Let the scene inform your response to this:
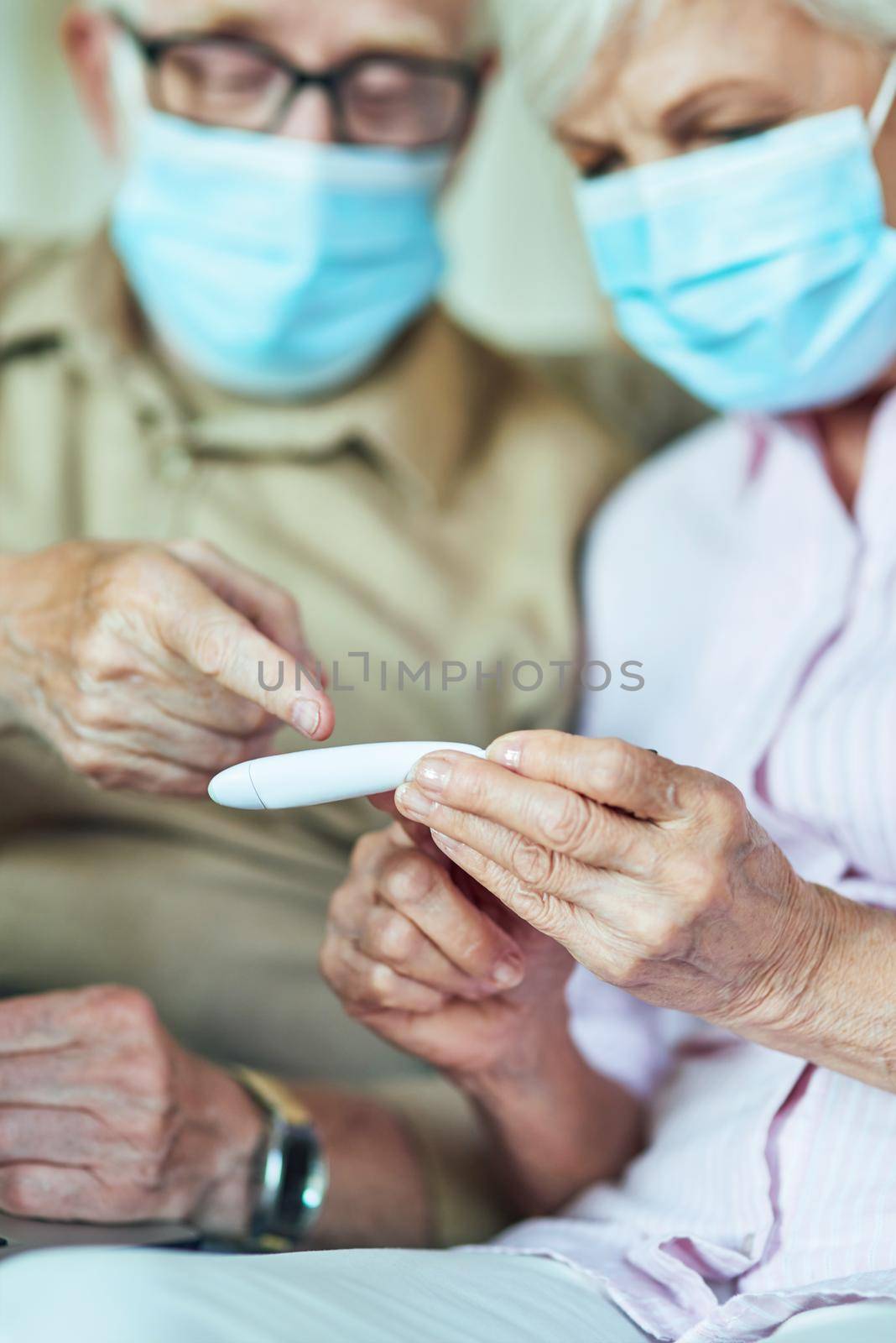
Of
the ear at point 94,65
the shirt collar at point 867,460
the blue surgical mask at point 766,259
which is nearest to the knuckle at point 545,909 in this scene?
the shirt collar at point 867,460

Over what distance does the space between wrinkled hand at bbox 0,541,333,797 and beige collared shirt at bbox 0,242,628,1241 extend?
0.46ft

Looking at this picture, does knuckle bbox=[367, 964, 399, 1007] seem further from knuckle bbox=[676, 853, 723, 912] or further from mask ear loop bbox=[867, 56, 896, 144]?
mask ear loop bbox=[867, 56, 896, 144]

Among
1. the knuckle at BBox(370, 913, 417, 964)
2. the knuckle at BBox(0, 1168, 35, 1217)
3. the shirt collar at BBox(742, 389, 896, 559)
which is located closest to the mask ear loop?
the shirt collar at BBox(742, 389, 896, 559)

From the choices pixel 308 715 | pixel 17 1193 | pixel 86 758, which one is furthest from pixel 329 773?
pixel 17 1193

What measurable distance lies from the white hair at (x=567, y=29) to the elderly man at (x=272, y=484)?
0.13m

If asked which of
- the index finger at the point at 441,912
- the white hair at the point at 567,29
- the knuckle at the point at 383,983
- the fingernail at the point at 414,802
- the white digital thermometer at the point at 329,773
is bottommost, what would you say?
the knuckle at the point at 383,983

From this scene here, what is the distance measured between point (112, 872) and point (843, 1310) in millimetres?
654

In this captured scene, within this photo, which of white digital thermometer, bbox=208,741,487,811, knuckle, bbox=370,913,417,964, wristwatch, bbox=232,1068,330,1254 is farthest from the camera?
wristwatch, bbox=232,1068,330,1254

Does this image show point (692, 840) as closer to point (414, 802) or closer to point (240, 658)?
point (414, 802)

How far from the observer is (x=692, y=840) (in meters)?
0.64

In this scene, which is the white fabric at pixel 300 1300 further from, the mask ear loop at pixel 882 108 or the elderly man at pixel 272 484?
the mask ear loop at pixel 882 108

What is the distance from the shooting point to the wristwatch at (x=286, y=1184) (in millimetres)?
941

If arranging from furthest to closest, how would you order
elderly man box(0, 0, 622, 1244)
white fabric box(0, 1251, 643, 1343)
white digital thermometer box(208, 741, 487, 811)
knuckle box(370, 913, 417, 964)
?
elderly man box(0, 0, 622, 1244) < knuckle box(370, 913, 417, 964) < white digital thermometer box(208, 741, 487, 811) < white fabric box(0, 1251, 643, 1343)

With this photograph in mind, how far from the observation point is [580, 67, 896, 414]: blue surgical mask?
98cm
